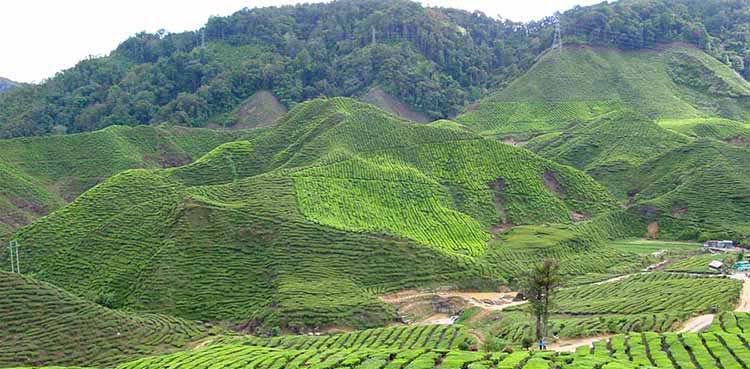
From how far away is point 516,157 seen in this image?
103 meters

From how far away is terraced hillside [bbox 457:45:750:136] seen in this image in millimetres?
151125

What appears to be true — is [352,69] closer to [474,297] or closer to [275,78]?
[275,78]

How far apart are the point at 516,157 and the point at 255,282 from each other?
48445mm

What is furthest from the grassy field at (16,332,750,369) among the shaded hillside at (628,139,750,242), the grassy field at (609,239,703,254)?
the shaded hillside at (628,139,750,242)

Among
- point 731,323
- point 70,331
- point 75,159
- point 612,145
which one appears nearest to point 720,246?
point 612,145

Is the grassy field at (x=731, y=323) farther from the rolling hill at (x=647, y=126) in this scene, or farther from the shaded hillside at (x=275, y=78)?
the shaded hillside at (x=275, y=78)

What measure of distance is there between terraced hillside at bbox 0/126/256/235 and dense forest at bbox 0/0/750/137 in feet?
100

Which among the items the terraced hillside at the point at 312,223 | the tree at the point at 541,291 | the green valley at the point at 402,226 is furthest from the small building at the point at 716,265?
the tree at the point at 541,291

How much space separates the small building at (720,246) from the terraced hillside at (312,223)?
13.7m

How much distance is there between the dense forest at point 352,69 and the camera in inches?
6796

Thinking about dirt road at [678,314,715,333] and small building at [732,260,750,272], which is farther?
small building at [732,260,750,272]

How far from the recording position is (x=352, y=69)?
7308 inches

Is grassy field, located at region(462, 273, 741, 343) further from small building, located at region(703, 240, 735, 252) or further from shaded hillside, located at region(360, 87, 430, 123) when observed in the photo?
shaded hillside, located at region(360, 87, 430, 123)

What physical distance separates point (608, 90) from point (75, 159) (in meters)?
114
